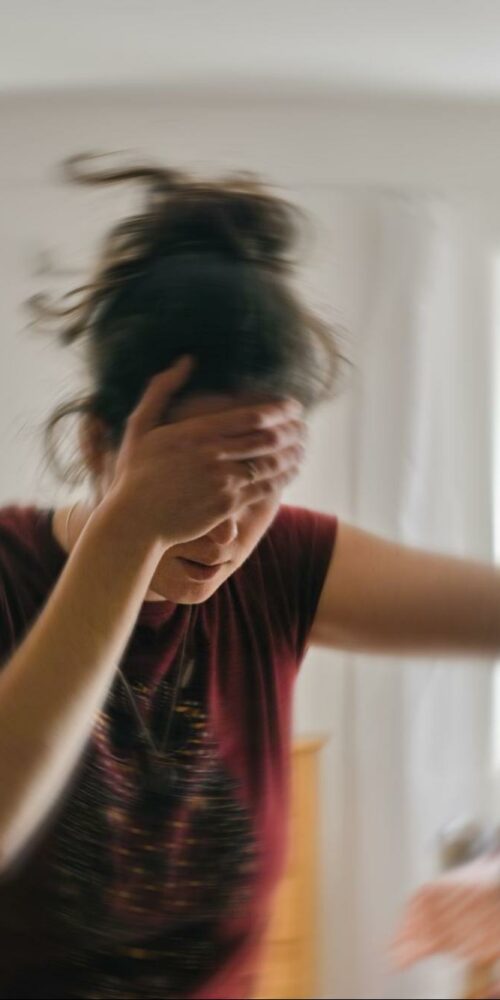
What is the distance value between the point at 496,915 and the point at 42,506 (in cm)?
43

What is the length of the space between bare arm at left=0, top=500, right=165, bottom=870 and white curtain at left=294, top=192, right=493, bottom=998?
0.46 feet

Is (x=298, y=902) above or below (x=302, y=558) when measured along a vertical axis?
below

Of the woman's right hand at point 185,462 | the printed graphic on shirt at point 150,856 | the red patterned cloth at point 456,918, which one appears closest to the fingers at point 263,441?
the woman's right hand at point 185,462

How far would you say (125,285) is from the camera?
2.29 ft

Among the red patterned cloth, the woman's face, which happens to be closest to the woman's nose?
the woman's face

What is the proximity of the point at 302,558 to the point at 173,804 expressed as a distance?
0.18 m

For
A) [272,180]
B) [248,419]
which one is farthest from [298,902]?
[272,180]

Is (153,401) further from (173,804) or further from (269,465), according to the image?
(173,804)

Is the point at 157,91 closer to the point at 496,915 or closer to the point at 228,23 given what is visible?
the point at 228,23

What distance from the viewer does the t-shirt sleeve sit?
716mm

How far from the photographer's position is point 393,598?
2.40 ft

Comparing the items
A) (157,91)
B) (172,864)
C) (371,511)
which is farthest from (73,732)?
(157,91)

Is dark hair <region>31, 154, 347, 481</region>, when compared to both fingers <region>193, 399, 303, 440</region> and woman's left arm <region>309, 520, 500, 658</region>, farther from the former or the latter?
woman's left arm <region>309, 520, 500, 658</region>

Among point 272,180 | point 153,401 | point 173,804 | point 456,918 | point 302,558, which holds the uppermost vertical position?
point 272,180
